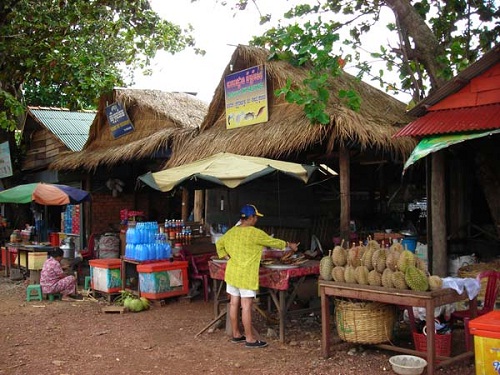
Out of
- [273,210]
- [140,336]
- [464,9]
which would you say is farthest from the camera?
[273,210]

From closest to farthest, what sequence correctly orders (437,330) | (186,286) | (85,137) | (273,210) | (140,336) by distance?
(437,330), (140,336), (186,286), (273,210), (85,137)

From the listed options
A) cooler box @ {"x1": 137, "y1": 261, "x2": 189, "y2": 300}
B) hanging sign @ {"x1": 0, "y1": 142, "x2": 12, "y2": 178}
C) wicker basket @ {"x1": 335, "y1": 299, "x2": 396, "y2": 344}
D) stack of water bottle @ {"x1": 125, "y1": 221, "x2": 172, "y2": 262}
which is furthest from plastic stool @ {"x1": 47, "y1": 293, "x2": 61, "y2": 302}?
hanging sign @ {"x1": 0, "y1": 142, "x2": 12, "y2": 178}

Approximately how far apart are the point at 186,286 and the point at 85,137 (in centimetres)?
886

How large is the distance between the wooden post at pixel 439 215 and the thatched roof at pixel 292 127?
3.11 ft

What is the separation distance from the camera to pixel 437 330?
5332mm

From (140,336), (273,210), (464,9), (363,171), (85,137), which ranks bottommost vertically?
(140,336)

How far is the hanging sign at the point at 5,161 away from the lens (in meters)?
16.1

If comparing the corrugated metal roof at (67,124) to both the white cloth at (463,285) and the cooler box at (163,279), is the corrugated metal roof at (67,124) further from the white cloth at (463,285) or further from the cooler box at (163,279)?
the white cloth at (463,285)

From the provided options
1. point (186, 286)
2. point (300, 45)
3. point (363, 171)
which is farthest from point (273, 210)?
point (300, 45)

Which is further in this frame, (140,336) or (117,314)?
(117,314)

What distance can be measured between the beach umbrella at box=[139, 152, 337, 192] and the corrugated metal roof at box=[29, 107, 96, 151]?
8.51 metres

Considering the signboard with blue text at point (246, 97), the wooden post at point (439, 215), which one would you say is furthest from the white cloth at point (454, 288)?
the signboard with blue text at point (246, 97)

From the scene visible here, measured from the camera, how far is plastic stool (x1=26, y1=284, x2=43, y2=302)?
9695mm

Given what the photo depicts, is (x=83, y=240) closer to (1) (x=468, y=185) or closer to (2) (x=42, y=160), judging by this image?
(2) (x=42, y=160)
